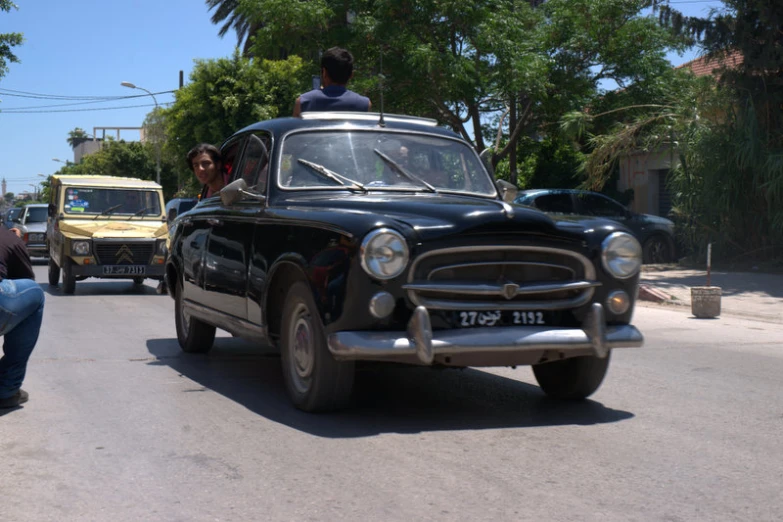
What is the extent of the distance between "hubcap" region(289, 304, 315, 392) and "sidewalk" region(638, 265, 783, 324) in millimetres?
8136

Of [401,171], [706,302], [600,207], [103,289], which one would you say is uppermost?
[401,171]

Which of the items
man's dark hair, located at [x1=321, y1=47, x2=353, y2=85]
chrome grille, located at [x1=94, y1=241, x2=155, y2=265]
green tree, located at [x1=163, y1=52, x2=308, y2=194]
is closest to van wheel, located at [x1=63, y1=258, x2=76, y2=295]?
chrome grille, located at [x1=94, y1=241, x2=155, y2=265]

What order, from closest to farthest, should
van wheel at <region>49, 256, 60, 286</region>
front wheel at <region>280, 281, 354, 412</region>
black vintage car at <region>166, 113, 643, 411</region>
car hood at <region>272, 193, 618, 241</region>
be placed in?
black vintage car at <region>166, 113, 643, 411</region> → car hood at <region>272, 193, 618, 241</region> → front wheel at <region>280, 281, 354, 412</region> → van wheel at <region>49, 256, 60, 286</region>

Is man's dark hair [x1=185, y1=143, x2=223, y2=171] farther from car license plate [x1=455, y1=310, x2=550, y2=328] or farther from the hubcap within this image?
car license plate [x1=455, y1=310, x2=550, y2=328]

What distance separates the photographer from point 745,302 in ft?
45.6

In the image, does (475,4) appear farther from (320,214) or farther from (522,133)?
(320,214)

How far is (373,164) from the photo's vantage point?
6609 mm

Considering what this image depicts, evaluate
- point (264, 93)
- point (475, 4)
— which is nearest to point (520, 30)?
point (475, 4)

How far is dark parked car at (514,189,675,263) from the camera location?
62.6 ft

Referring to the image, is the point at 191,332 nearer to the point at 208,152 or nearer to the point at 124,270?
the point at 208,152

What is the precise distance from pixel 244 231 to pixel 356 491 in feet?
9.10

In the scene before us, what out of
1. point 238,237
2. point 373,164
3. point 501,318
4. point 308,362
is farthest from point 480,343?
point 238,237

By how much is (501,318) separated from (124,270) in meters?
11.8

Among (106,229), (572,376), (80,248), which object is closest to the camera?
(572,376)
